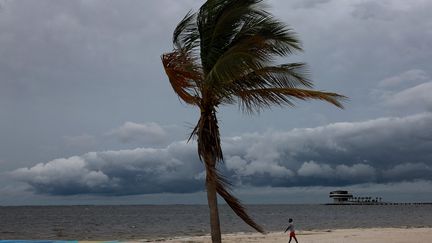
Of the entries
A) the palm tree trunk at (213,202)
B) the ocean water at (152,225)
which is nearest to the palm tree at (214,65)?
the palm tree trunk at (213,202)

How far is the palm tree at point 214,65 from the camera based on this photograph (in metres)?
9.23

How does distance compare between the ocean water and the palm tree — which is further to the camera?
the ocean water

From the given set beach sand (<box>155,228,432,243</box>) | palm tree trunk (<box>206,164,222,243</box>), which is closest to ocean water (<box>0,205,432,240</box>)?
beach sand (<box>155,228,432,243</box>)

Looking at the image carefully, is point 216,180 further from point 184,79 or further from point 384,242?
point 384,242

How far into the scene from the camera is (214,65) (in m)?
9.06

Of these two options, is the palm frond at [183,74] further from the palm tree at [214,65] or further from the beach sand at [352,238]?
the beach sand at [352,238]

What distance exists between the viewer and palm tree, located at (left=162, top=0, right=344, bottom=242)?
923cm

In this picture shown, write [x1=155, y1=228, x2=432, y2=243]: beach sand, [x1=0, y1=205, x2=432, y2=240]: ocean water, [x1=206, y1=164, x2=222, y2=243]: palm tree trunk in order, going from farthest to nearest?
[x1=0, y1=205, x2=432, y2=240]: ocean water
[x1=155, y1=228, x2=432, y2=243]: beach sand
[x1=206, y1=164, x2=222, y2=243]: palm tree trunk

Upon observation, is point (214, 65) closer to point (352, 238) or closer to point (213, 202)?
point (213, 202)

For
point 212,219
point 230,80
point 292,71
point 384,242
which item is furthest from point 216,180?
point 384,242

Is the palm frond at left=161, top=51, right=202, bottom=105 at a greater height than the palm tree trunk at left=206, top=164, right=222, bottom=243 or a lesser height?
greater

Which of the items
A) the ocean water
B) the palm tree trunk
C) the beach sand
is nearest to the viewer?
the palm tree trunk

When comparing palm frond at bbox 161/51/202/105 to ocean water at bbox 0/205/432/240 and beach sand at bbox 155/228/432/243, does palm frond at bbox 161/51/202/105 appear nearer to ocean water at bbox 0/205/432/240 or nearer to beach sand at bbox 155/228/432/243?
beach sand at bbox 155/228/432/243

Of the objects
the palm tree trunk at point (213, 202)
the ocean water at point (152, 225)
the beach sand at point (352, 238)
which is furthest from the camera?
the ocean water at point (152, 225)
